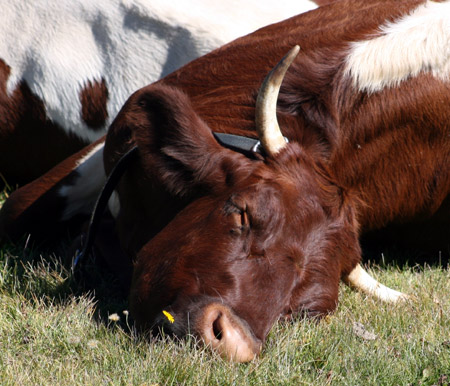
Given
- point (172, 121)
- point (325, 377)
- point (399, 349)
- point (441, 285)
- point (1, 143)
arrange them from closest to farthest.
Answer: point (325, 377) < point (399, 349) < point (172, 121) < point (441, 285) < point (1, 143)

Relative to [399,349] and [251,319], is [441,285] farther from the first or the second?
[251,319]

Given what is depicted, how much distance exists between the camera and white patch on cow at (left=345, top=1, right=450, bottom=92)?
3.80 m

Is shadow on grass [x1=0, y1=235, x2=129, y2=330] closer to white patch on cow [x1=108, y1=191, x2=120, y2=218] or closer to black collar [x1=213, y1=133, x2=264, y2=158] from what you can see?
white patch on cow [x1=108, y1=191, x2=120, y2=218]

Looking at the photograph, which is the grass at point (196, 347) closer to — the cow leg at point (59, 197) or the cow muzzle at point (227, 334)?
the cow muzzle at point (227, 334)

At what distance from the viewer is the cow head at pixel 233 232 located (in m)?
3.15

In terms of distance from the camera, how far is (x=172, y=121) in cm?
360

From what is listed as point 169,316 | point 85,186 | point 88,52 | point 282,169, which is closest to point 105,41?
point 88,52

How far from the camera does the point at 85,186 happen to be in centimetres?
493

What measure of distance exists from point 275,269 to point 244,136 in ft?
2.55

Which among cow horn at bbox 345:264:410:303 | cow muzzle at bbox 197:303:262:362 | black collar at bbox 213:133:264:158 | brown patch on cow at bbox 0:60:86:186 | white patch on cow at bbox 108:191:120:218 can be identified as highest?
black collar at bbox 213:133:264:158

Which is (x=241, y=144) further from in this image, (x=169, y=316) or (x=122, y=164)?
(x=169, y=316)

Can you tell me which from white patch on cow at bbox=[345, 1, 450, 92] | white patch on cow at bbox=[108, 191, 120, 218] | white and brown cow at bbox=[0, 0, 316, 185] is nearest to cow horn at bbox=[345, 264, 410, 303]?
white patch on cow at bbox=[345, 1, 450, 92]

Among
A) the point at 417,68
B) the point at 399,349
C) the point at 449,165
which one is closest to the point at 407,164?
the point at 449,165

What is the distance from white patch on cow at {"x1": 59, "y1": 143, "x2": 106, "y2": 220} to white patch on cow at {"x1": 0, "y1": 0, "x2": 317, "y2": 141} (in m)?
0.36
